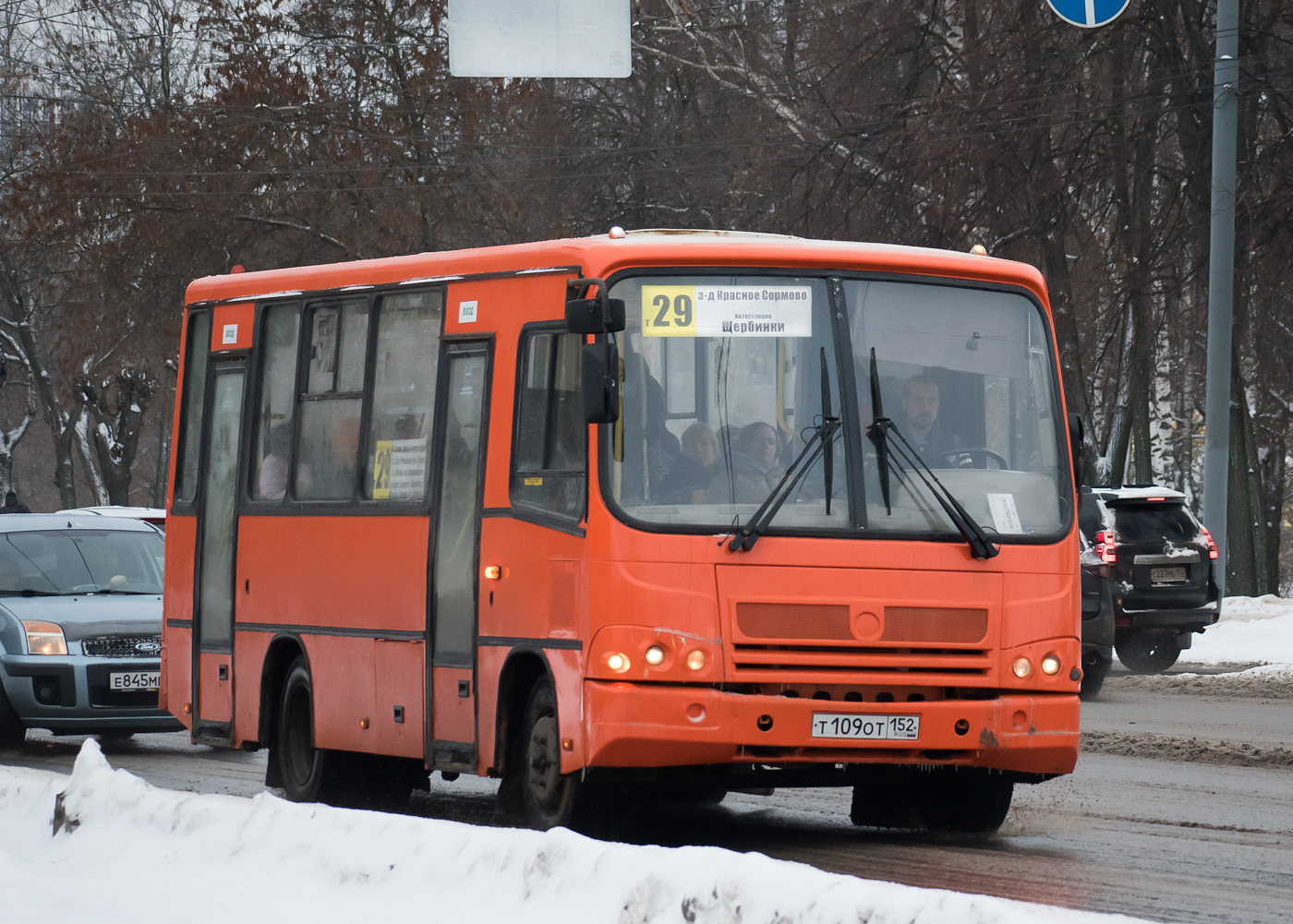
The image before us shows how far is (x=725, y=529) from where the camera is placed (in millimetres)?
9086

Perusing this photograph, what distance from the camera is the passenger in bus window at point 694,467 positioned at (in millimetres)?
9148

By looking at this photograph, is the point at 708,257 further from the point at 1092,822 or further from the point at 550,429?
the point at 1092,822

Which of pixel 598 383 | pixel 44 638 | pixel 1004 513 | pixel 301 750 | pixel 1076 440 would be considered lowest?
pixel 301 750

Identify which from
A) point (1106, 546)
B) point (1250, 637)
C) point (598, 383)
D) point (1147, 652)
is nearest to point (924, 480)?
point (598, 383)

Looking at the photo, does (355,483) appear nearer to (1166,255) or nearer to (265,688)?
(265,688)

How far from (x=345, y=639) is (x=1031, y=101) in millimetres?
A: 18535

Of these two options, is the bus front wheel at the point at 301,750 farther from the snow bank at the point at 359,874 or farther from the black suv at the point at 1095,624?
the black suv at the point at 1095,624

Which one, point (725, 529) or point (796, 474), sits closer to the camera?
point (725, 529)

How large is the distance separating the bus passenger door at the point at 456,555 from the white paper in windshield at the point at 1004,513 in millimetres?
2268

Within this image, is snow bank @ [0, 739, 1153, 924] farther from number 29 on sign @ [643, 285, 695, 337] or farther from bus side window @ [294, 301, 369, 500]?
number 29 on sign @ [643, 285, 695, 337]

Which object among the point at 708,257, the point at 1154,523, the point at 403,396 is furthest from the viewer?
the point at 1154,523

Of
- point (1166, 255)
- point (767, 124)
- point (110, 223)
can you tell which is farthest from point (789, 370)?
point (110, 223)

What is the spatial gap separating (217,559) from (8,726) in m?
3.39

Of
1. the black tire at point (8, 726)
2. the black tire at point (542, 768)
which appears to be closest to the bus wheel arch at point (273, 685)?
the black tire at point (542, 768)
